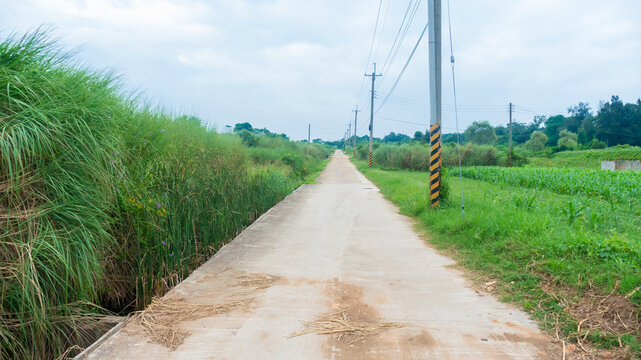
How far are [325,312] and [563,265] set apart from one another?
Result: 107 inches

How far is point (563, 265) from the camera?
13.6 feet

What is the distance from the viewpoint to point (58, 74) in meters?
3.66

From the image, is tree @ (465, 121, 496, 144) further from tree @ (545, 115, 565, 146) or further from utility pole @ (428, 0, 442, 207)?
utility pole @ (428, 0, 442, 207)

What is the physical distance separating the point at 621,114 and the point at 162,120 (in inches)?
2617

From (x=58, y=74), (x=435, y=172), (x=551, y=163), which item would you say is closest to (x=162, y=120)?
(x=58, y=74)

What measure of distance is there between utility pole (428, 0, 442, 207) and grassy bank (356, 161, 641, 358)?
193 cm

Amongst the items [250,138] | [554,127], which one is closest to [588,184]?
[250,138]

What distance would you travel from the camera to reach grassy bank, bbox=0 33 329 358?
2762 mm

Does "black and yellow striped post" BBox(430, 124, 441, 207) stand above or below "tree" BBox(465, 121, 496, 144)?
below

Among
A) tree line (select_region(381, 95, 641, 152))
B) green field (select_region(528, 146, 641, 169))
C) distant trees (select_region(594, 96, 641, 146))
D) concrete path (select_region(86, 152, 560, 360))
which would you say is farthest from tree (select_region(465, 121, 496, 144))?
concrete path (select_region(86, 152, 560, 360))

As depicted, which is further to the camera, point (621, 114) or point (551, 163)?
point (621, 114)

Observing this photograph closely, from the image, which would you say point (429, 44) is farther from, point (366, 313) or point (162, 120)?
point (366, 313)

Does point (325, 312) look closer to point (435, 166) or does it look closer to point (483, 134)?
point (435, 166)

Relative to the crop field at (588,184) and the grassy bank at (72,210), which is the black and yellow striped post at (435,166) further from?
the grassy bank at (72,210)
